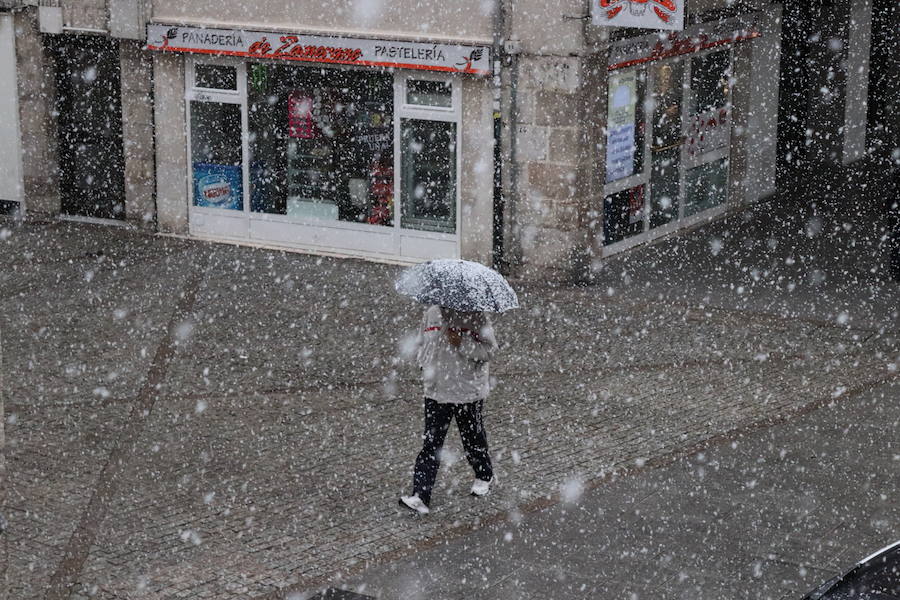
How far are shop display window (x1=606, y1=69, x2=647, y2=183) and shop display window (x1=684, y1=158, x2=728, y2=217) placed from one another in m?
1.52

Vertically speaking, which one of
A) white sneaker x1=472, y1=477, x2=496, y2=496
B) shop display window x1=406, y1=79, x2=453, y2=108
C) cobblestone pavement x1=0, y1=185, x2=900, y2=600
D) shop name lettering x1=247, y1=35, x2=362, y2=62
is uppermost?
shop name lettering x1=247, y1=35, x2=362, y2=62

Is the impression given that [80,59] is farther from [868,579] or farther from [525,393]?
[868,579]

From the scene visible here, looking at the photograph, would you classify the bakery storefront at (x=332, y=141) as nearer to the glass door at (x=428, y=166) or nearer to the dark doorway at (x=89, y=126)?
the glass door at (x=428, y=166)

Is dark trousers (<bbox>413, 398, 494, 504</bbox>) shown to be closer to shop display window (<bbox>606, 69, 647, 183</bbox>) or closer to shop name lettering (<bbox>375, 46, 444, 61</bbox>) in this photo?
shop name lettering (<bbox>375, 46, 444, 61</bbox>)

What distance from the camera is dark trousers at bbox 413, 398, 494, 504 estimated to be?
855 centimetres

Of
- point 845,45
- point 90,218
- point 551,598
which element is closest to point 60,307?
point 90,218

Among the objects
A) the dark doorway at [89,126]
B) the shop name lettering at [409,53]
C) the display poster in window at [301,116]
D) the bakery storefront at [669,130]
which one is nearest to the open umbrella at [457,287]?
the shop name lettering at [409,53]

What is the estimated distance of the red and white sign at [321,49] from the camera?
15.4 meters

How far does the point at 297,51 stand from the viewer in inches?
649

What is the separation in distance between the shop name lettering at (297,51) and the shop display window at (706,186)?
15.9ft

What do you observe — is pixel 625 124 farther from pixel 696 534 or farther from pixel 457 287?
pixel 696 534

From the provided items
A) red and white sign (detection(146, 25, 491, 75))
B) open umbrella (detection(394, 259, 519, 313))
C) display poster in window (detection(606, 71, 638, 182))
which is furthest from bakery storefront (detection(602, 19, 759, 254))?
open umbrella (detection(394, 259, 519, 313))

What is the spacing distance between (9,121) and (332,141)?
4930mm

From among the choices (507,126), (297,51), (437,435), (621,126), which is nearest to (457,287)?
(437,435)
